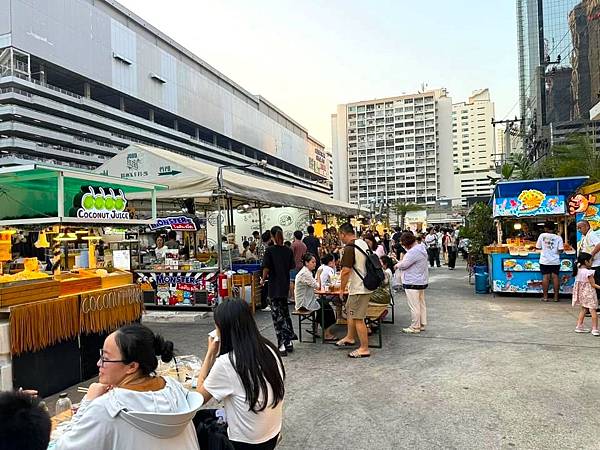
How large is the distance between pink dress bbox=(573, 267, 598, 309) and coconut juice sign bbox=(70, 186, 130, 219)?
6.38 m

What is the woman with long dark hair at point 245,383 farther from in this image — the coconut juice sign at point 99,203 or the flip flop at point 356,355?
the coconut juice sign at point 99,203

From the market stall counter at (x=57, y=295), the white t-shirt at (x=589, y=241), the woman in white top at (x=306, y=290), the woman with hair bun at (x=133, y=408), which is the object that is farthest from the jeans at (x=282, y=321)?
the white t-shirt at (x=589, y=241)

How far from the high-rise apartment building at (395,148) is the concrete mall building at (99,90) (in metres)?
26.1

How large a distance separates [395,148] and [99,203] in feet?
324

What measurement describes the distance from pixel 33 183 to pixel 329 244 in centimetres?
1248

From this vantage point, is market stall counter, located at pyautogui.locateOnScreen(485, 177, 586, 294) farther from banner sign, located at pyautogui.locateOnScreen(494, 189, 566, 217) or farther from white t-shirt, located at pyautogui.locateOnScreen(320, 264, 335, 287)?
white t-shirt, located at pyautogui.locateOnScreen(320, 264, 335, 287)

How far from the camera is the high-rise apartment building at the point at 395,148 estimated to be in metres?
95.0

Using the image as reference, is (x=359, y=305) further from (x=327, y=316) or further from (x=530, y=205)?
(x=530, y=205)

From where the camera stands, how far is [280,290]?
588 centimetres

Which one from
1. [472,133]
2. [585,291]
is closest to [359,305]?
[585,291]

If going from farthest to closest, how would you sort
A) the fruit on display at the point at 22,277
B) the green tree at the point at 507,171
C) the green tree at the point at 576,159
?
the green tree at the point at 507,171 < the green tree at the point at 576,159 < the fruit on display at the point at 22,277

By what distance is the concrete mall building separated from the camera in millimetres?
45344

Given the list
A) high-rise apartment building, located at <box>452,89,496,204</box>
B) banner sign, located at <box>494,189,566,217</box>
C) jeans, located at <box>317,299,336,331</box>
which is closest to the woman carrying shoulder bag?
jeans, located at <box>317,299,336,331</box>

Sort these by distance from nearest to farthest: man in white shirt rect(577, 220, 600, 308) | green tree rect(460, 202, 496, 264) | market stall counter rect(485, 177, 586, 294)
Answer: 1. man in white shirt rect(577, 220, 600, 308)
2. market stall counter rect(485, 177, 586, 294)
3. green tree rect(460, 202, 496, 264)
